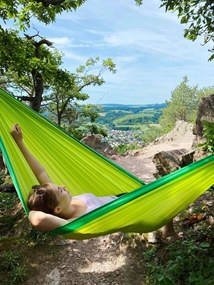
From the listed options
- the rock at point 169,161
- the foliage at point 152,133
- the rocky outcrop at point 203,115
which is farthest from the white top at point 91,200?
the foliage at point 152,133

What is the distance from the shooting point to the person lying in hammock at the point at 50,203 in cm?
177

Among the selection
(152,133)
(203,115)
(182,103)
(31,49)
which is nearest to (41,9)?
(31,49)

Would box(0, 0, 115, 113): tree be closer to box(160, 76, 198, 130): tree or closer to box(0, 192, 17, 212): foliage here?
box(0, 192, 17, 212): foliage

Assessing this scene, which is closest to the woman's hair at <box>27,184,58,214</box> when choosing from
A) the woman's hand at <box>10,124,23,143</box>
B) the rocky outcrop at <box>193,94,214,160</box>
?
the woman's hand at <box>10,124,23,143</box>

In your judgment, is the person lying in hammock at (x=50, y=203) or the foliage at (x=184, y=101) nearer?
the person lying in hammock at (x=50, y=203)

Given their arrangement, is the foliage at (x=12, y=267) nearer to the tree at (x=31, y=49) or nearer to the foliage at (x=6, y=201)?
the foliage at (x=6, y=201)

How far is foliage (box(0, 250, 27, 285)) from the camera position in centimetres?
380

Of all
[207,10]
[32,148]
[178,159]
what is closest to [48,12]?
[207,10]

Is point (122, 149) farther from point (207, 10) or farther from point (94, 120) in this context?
point (207, 10)

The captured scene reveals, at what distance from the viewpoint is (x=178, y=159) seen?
15.2ft

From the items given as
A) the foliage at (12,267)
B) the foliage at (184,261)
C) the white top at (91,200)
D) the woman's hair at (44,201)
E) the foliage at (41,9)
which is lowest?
the foliage at (12,267)

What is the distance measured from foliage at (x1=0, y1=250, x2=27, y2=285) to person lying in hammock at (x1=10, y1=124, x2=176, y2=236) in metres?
1.98

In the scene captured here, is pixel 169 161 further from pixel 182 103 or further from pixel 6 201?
pixel 182 103

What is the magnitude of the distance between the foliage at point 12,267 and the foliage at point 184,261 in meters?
1.44
